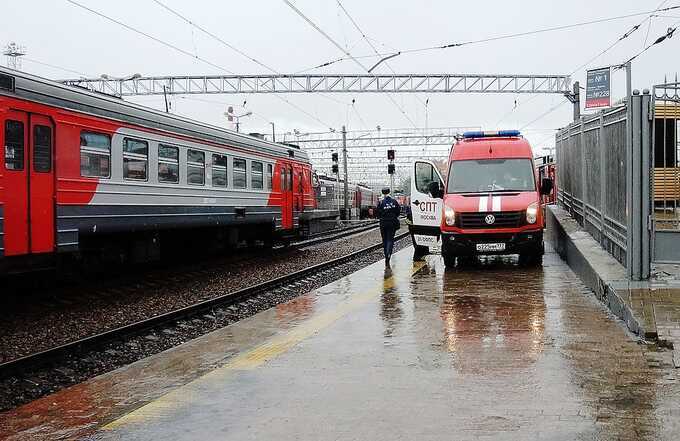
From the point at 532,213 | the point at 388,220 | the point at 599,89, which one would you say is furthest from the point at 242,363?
the point at 599,89

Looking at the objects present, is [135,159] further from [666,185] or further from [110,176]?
[666,185]

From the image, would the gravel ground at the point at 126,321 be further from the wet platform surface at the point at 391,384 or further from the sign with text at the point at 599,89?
the sign with text at the point at 599,89

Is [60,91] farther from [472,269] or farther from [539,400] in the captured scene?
[539,400]

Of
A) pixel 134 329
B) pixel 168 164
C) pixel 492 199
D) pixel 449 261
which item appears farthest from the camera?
pixel 168 164

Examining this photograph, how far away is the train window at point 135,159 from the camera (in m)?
13.9

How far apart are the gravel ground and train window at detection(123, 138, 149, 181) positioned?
2.09 m

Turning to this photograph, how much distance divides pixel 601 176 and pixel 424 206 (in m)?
5.93

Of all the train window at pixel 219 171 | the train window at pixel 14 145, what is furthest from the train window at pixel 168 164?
the train window at pixel 14 145

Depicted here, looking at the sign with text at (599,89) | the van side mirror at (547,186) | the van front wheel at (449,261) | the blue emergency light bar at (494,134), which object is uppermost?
the sign with text at (599,89)

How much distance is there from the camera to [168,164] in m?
15.6

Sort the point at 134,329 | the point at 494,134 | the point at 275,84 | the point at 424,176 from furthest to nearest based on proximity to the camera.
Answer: the point at 275,84
the point at 424,176
the point at 494,134
the point at 134,329

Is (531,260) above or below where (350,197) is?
below

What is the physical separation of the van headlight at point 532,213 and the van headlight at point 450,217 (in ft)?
4.46

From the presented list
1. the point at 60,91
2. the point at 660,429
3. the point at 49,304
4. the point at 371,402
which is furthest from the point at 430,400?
the point at 60,91
